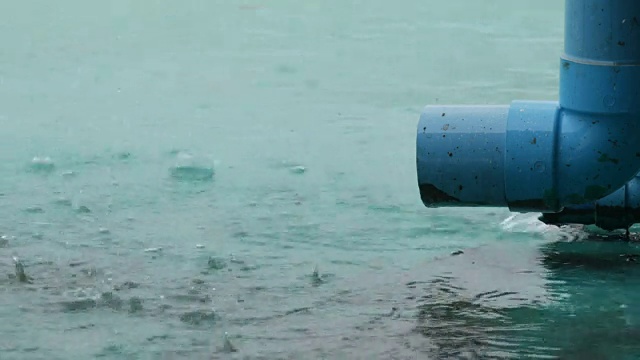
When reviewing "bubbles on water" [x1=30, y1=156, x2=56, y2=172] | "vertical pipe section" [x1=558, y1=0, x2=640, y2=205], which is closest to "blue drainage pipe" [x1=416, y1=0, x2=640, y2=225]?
"vertical pipe section" [x1=558, y1=0, x2=640, y2=205]

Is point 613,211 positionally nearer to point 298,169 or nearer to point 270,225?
point 270,225

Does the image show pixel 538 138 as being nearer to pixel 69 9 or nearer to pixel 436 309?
pixel 436 309

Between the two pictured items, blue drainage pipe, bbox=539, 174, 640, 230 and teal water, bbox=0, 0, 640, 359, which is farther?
blue drainage pipe, bbox=539, 174, 640, 230

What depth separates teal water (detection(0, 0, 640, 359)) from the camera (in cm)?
233

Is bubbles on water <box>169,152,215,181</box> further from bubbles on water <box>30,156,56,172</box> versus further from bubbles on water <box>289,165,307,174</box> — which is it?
bubbles on water <box>30,156,56,172</box>

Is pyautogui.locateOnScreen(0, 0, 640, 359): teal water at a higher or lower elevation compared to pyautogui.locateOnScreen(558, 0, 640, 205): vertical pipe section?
lower

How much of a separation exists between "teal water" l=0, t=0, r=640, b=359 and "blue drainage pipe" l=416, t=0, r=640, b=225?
11.5 inches

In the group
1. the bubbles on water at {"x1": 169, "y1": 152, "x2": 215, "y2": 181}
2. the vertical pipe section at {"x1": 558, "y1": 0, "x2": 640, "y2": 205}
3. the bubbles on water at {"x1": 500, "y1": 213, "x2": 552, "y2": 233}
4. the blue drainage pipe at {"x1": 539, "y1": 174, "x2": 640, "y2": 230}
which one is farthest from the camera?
the bubbles on water at {"x1": 169, "y1": 152, "x2": 215, "y2": 181}

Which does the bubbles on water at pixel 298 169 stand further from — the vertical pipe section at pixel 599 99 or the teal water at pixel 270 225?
the vertical pipe section at pixel 599 99

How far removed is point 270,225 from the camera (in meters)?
3.03

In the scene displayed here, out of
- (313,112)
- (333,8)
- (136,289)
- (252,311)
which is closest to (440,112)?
(252,311)

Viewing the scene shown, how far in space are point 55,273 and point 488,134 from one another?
A: 115 centimetres

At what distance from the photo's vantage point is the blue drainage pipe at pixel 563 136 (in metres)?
2.26

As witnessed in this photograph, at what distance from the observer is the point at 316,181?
11.2 ft
